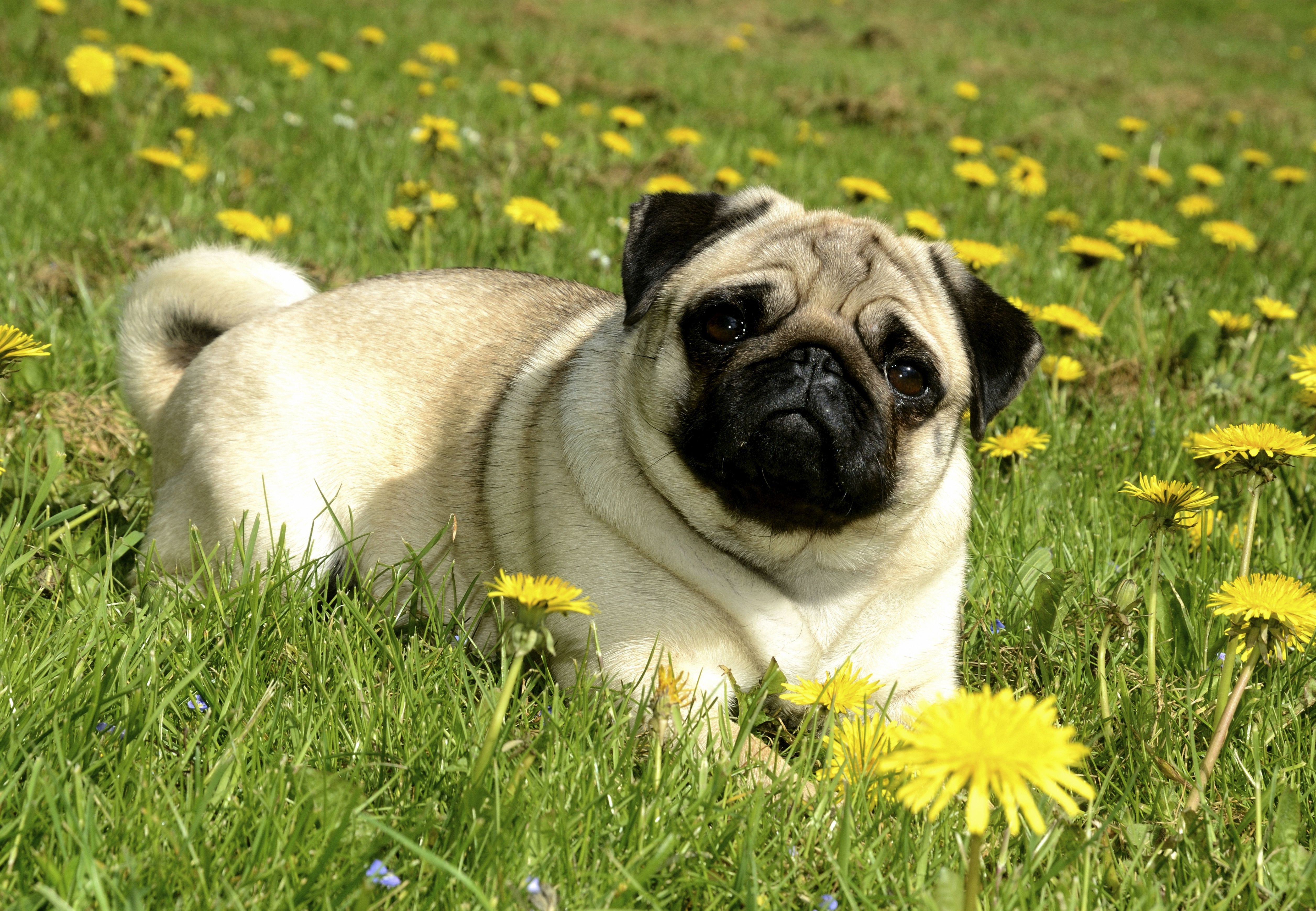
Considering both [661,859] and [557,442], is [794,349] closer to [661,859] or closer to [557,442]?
[557,442]

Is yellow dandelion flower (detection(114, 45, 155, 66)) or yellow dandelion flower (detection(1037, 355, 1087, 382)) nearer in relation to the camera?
yellow dandelion flower (detection(1037, 355, 1087, 382))

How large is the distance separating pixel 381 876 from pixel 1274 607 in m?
1.70

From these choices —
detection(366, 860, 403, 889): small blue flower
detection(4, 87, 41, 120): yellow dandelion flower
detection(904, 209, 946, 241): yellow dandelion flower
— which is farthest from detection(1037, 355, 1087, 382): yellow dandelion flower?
detection(4, 87, 41, 120): yellow dandelion flower

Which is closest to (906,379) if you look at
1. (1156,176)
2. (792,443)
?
(792,443)

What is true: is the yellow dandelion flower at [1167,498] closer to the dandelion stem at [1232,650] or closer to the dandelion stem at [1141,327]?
the dandelion stem at [1232,650]

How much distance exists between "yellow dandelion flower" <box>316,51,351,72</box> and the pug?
4.61 meters

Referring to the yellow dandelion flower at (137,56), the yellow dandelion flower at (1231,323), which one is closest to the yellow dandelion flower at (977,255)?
the yellow dandelion flower at (1231,323)

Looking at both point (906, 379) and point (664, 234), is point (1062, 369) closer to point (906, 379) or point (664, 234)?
point (906, 379)

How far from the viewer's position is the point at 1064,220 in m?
6.45

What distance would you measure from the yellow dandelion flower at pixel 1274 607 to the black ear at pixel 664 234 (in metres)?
1.59

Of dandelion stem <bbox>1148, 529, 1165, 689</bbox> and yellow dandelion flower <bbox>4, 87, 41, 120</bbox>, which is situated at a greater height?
dandelion stem <bbox>1148, 529, 1165, 689</bbox>

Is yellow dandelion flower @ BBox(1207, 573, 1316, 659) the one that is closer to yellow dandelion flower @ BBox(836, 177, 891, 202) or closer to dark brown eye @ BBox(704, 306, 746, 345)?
dark brown eye @ BBox(704, 306, 746, 345)

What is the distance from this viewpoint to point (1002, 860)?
2.05 metres

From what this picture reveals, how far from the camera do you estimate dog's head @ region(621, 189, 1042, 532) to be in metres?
2.85
